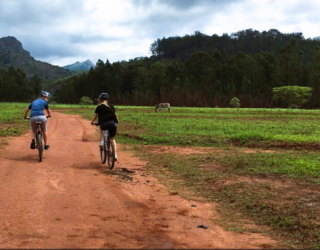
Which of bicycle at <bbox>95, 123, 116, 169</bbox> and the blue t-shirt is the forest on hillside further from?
bicycle at <bbox>95, 123, 116, 169</bbox>

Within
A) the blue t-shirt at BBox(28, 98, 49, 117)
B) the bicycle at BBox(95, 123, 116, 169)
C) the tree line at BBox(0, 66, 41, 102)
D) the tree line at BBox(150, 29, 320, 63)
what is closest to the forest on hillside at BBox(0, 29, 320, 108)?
the tree line at BBox(0, 66, 41, 102)

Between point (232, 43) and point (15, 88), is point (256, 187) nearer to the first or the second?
point (15, 88)

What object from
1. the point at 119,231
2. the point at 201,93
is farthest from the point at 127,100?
the point at 119,231

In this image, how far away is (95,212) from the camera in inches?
206

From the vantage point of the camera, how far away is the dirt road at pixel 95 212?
419 cm

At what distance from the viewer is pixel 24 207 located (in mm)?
5414

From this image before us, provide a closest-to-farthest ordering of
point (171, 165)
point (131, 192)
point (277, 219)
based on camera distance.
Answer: point (277, 219) < point (131, 192) < point (171, 165)

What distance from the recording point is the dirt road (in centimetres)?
419

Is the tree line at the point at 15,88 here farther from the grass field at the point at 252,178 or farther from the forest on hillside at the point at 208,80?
the grass field at the point at 252,178

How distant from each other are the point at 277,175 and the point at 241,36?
449 ft

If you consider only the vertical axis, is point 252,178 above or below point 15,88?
below

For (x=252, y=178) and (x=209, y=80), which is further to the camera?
(x=209, y=80)

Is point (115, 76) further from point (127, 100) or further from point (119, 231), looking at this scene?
point (119, 231)

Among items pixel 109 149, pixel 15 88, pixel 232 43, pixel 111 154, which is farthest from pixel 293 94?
pixel 232 43
